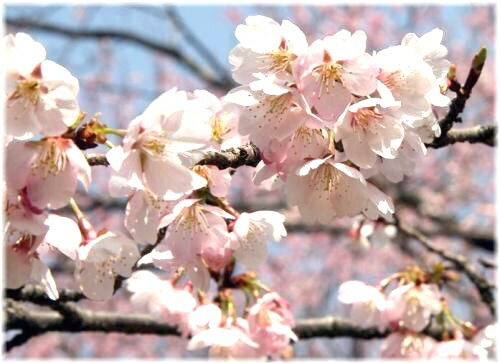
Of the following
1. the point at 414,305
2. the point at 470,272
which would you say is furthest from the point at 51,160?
the point at 470,272

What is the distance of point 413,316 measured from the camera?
216 centimetres

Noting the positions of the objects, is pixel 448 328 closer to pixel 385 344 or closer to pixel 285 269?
pixel 385 344

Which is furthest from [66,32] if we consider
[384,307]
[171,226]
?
[171,226]

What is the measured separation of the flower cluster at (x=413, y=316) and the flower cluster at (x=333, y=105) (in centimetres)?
89

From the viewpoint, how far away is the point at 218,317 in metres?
1.94

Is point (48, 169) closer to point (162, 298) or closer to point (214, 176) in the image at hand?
point (214, 176)

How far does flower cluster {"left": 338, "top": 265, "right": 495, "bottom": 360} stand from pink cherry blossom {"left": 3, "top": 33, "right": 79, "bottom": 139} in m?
1.36

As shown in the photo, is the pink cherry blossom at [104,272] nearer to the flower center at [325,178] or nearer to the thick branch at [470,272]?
the flower center at [325,178]

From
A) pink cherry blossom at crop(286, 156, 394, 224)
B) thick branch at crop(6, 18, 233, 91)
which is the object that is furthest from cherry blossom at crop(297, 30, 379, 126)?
thick branch at crop(6, 18, 233, 91)

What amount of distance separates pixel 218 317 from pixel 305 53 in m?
0.94

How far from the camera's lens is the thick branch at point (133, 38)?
6309mm

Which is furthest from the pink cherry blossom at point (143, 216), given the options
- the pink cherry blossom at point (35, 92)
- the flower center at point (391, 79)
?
the flower center at point (391, 79)

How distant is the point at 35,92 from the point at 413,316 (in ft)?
4.71

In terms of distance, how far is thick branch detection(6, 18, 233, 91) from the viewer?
6.31 m
